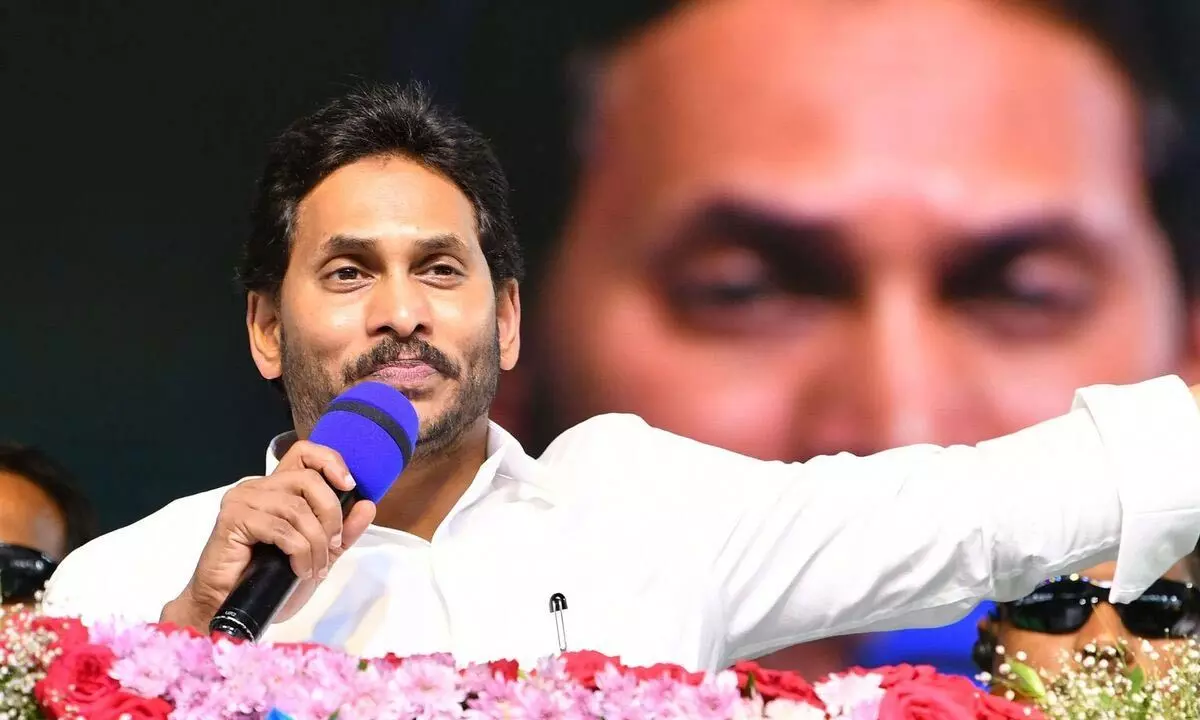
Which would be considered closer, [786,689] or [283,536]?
[786,689]

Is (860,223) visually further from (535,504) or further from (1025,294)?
(535,504)

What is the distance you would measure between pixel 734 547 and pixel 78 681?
3.39ft

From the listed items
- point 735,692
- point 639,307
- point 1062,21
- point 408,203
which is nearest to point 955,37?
point 1062,21

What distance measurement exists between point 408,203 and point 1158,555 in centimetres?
115

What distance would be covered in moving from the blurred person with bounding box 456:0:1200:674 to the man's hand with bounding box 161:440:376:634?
1.56 meters

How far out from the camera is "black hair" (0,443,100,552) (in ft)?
9.70

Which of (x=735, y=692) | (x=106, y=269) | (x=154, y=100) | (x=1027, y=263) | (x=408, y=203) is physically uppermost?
(x=154, y=100)

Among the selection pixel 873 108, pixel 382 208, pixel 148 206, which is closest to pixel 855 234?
pixel 873 108

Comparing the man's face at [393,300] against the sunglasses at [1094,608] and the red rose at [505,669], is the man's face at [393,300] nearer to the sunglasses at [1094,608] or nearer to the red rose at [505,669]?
the red rose at [505,669]

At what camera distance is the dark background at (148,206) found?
3.00 m

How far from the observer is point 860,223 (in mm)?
2967

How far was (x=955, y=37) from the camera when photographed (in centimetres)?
298

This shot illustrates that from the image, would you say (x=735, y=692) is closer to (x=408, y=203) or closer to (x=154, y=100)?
(x=408, y=203)

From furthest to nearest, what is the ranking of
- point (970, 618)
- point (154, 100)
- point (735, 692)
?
point (154, 100), point (970, 618), point (735, 692)
